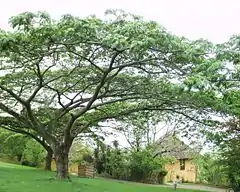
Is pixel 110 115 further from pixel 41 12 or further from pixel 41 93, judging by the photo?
pixel 41 12

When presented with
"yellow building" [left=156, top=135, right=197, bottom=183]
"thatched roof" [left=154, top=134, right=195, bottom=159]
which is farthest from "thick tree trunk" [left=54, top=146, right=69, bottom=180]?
"yellow building" [left=156, top=135, right=197, bottom=183]

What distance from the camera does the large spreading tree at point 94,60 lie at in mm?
10594

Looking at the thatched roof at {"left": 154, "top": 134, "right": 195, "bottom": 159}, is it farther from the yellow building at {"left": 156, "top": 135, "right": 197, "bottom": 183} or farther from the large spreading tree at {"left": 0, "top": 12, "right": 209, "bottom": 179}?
the large spreading tree at {"left": 0, "top": 12, "right": 209, "bottom": 179}

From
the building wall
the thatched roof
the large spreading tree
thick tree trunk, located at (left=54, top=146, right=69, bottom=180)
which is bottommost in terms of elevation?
the building wall

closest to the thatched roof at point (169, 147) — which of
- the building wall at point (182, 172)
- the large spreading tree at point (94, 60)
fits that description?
the building wall at point (182, 172)

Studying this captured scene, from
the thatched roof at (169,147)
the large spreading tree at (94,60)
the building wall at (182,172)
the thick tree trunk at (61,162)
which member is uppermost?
the large spreading tree at (94,60)

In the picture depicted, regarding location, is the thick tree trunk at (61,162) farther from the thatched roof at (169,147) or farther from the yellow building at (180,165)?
the yellow building at (180,165)


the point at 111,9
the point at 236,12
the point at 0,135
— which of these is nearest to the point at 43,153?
the point at 0,135

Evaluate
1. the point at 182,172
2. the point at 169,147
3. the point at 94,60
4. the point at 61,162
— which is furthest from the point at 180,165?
the point at 94,60

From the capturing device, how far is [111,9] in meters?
11.5

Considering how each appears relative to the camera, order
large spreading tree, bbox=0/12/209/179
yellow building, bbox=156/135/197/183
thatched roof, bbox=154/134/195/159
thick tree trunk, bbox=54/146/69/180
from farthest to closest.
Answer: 1. yellow building, bbox=156/135/197/183
2. thatched roof, bbox=154/134/195/159
3. thick tree trunk, bbox=54/146/69/180
4. large spreading tree, bbox=0/12/209/179

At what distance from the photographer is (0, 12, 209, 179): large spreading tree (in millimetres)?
10594

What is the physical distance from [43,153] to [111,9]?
21788 millimetres

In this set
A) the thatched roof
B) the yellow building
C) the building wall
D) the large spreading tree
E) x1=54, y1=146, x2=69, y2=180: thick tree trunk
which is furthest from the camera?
the building wall
